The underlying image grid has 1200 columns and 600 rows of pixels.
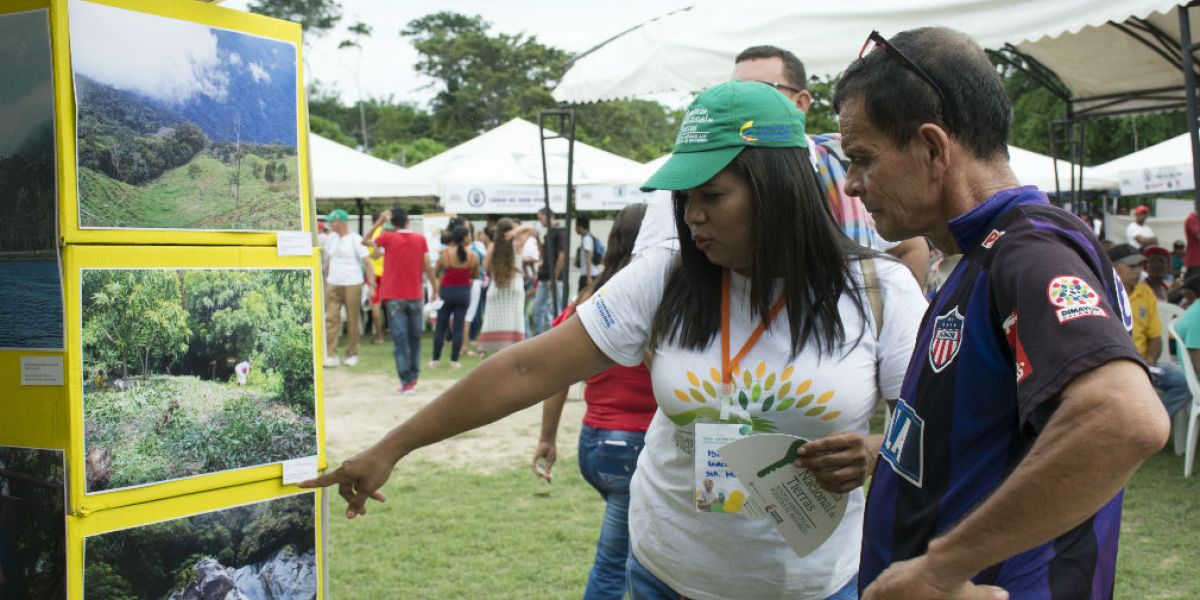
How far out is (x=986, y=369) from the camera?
1353 millimetres

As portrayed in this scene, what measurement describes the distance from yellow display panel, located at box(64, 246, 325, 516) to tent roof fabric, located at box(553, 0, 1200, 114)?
12.9ft

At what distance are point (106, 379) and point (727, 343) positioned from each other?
147 centimetres

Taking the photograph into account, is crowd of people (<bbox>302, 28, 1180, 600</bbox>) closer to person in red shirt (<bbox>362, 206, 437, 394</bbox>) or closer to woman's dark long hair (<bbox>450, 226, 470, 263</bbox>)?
person in red shirt (<bbox>362, 206, 437, 394</bbox>)

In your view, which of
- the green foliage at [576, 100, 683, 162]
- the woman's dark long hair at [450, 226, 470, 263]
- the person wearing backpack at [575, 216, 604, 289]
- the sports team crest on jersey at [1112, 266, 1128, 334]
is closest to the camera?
the sports team crest on jersey at [1112, 266, 1128, 334]

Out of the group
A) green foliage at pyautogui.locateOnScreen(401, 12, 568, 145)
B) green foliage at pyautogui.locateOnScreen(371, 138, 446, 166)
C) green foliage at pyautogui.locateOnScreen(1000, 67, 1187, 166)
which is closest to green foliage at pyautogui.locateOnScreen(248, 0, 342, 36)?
green foliage at pyautogui.locateOnScreen(401, 12, 568, 145)

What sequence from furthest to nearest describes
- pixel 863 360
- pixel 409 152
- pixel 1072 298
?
pixel 409 152 → pixel 863 360 → pixel 1072 298

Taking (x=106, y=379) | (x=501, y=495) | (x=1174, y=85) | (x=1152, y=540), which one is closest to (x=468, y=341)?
(x=501, y=495)

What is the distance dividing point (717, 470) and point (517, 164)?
14.4 meters

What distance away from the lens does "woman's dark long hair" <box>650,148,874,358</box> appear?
2.07 m

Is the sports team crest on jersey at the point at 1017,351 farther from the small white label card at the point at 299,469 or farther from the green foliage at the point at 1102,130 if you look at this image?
the green foliage at the point at 1102,130

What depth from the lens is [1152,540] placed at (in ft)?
17.8

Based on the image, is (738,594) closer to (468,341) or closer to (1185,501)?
(1185,501)

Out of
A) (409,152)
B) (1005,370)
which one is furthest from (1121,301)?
(409,152)

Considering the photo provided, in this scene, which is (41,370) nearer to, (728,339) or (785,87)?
(728,339)
